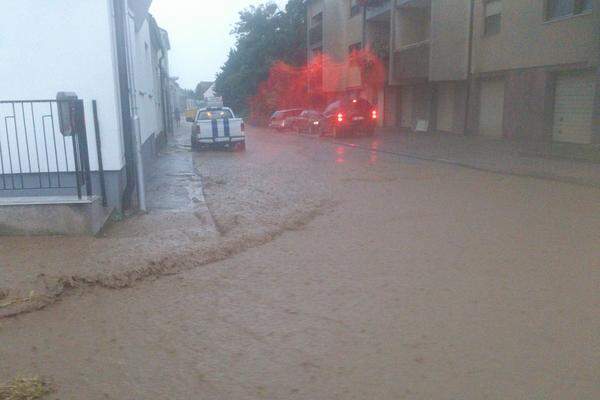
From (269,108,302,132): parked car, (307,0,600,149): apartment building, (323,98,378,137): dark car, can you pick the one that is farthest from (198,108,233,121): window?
(269,108,302,132): parked car

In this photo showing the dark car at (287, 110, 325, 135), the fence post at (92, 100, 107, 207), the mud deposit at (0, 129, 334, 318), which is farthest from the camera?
the dark car at (287, 110, 325, 135)

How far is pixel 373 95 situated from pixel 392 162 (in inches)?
854

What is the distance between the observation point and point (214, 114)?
21.7 metres

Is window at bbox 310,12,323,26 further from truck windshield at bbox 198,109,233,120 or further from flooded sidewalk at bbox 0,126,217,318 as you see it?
flooded sidewalk at bbox 0,126,217,318

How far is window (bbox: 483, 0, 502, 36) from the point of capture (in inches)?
839

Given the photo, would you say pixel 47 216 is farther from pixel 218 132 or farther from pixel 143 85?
pixel 218 132

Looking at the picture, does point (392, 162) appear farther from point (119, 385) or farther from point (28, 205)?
point (119, 385)

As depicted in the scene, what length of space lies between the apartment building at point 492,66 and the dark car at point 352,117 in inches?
128

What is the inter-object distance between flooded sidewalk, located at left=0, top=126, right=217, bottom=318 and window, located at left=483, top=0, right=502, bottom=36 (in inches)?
656

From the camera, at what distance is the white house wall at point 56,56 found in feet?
25.3

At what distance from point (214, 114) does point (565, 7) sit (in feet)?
40.8

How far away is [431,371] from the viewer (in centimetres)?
358

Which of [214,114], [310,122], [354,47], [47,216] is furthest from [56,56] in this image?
[354,47]

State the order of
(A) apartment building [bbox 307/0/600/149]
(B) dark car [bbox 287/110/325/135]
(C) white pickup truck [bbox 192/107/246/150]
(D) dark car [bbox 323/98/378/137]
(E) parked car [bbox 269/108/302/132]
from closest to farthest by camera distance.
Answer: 1. (A) apartment building [bbox 307/0/600/149]
2. (C) white pickup truck [bbox 192/107/246/150]
3. (D) dark car [bbox 323/98/378/137]
4. (B) dark car [bbox 287/110/325/135]
5. (E) parked car [bbox 269/108/302/132]
